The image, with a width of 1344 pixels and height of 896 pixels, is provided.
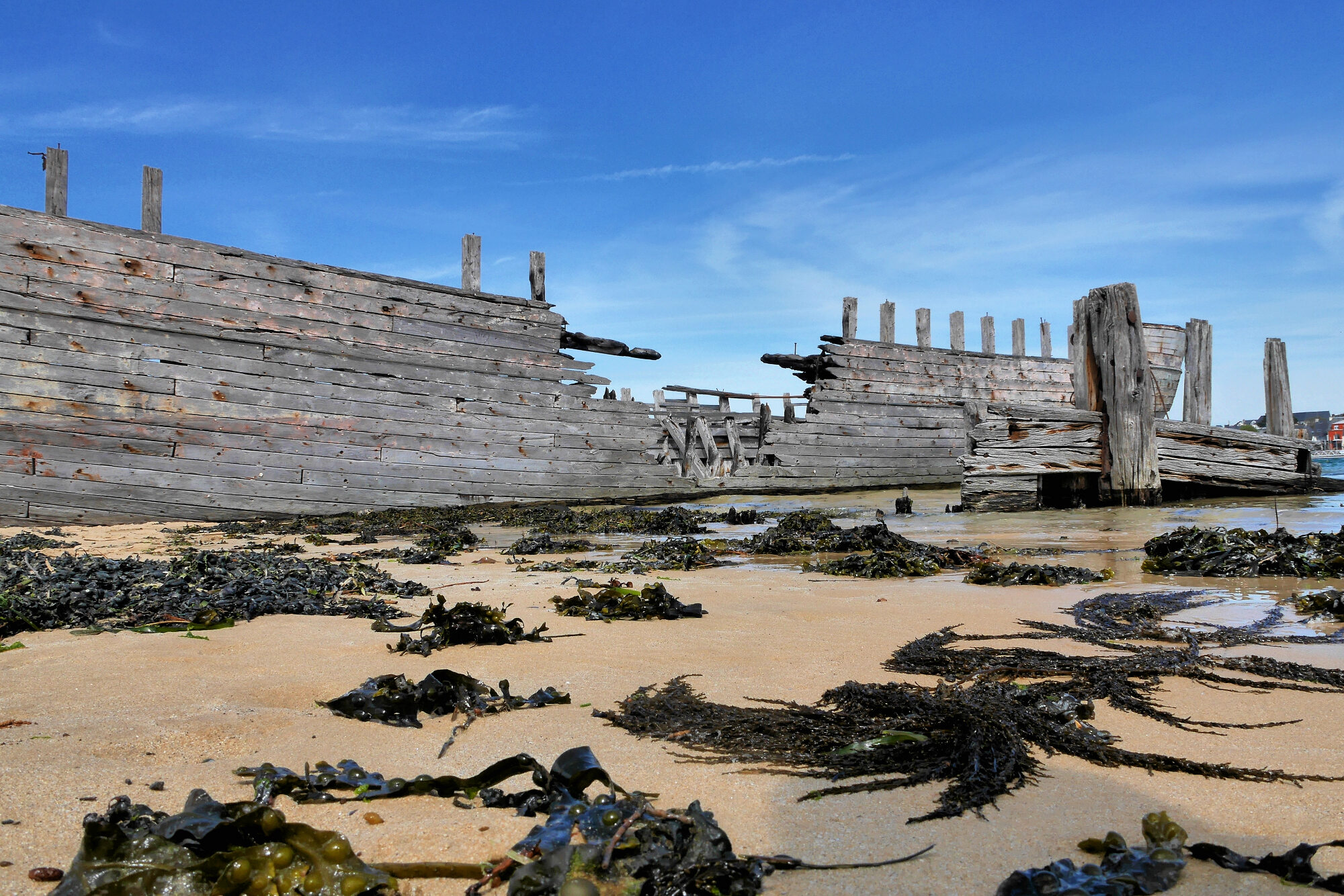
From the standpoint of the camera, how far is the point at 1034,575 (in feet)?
18.4

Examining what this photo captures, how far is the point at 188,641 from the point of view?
3836mm

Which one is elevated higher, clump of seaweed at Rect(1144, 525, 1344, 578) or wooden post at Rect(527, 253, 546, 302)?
wooden post at Rect(527, 253, 546, 302)

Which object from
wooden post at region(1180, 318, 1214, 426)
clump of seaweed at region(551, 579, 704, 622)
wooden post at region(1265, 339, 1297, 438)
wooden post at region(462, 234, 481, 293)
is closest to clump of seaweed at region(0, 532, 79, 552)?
clump of seaweed at region(551, 579, 704, 622)

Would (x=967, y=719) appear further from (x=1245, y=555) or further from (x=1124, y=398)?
(x=1124, y=398)

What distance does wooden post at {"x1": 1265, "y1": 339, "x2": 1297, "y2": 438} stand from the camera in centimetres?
1400

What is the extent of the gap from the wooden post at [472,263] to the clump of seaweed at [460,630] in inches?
449

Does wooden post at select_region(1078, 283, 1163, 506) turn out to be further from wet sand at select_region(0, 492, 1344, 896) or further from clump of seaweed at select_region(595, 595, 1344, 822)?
clump of seaweed at select_region(595, 595, 1344, 822)

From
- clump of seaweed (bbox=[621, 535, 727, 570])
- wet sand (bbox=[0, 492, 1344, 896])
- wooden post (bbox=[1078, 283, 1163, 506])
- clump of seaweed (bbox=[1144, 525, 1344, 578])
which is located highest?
wooden post (bbox=[1078, 283, 1163, 506])

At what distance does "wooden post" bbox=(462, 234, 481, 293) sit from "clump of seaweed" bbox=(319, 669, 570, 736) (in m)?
12.6

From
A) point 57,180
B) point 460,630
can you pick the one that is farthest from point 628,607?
point 57,180

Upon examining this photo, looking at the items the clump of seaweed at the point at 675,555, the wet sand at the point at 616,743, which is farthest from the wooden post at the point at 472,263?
the wet sand at the point at 616,743

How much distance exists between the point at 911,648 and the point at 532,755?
6.21 feet

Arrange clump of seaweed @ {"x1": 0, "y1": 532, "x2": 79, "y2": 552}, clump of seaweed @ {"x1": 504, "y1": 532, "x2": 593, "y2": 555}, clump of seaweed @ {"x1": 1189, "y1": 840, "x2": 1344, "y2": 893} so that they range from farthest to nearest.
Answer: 1. clump of seaweed @ {"x1": 504, "y1": 532, "x2": 593, "y2": 555}
2. clump of seaweed @ {"x1": 0, "y1": 532, "x2": 79, "y2": 552}
3. clump of seaweed @ {"x1": 1189, "y1": 840, "x2": 1344, "y2": 893}

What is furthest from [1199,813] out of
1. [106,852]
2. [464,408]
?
[464,408]
